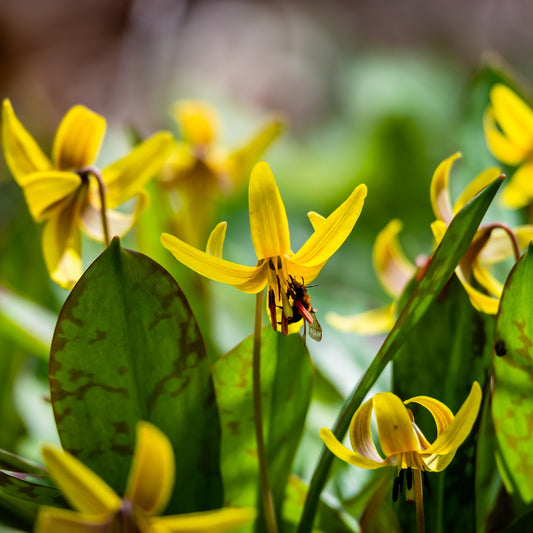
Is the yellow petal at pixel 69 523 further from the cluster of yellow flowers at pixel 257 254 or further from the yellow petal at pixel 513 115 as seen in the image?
the yellow petal at pixel 513 115

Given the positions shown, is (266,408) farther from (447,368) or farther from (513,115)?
(513,115)

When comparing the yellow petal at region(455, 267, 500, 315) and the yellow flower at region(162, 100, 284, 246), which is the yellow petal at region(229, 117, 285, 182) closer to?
the yellow flower at region(162, 100, 284, 246)

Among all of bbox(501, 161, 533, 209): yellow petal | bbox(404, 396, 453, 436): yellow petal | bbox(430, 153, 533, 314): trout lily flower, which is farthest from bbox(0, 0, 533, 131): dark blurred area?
bbox(404, 396, 453, 436): yellow petal

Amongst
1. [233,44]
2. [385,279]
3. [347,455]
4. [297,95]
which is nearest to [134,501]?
[347,455]

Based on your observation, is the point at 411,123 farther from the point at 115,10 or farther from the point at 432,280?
the point at 115,10

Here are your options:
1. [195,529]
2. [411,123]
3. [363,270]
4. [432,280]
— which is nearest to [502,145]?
[432,280]
